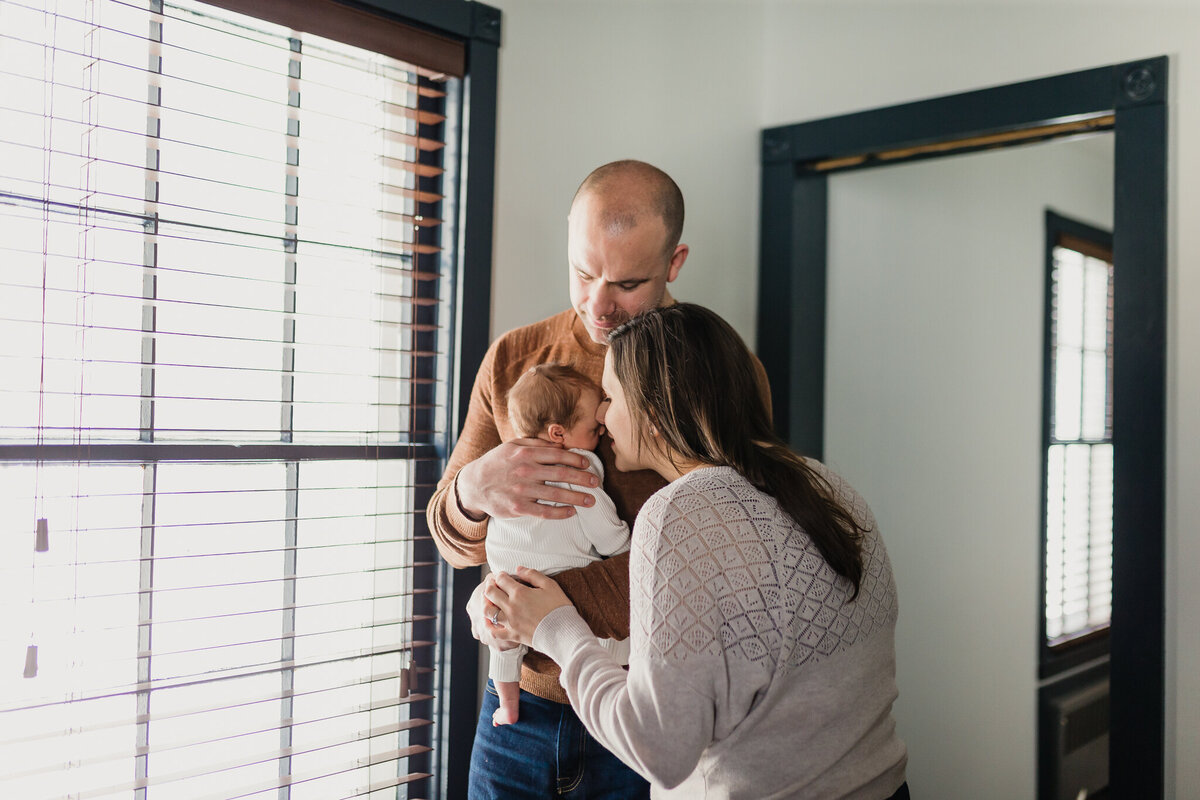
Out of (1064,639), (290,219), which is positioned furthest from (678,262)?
Answer: (1064,639)

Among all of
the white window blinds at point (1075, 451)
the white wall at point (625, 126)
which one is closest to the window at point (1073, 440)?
the white window blinds at point (1075, 451)

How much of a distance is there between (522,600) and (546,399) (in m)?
0.34

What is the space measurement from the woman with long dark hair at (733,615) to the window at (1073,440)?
114cm

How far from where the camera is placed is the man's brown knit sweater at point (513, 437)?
1.39 m

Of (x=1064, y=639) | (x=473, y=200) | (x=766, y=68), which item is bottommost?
(x=1064, y=639)

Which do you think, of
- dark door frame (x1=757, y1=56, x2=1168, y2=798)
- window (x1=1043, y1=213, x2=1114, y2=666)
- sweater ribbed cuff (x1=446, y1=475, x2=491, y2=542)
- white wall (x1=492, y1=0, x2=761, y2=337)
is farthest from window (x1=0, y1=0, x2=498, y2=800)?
window (x1=1043, y1=213, x2=1114, y2=666)

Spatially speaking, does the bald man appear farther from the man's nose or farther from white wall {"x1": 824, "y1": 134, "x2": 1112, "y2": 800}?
white wall {"x1": 824, "y1": 134, "x2": 1112, "y2": 800}

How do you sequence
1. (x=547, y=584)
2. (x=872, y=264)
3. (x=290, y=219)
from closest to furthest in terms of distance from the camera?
(x=547, y=584)
(x=290, y=219)
(x=872, y=264)

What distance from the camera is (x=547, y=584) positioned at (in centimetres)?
132

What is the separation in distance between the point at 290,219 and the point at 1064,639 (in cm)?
198

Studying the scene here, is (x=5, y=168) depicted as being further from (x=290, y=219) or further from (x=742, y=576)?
(x=742, y=576)

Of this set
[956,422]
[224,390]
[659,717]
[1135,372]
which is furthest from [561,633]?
[956,422]

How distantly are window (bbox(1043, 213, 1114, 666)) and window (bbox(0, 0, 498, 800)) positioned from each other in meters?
1.41

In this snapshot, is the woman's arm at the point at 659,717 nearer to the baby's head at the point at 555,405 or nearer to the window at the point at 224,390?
the baby's head at the point at 555,405
